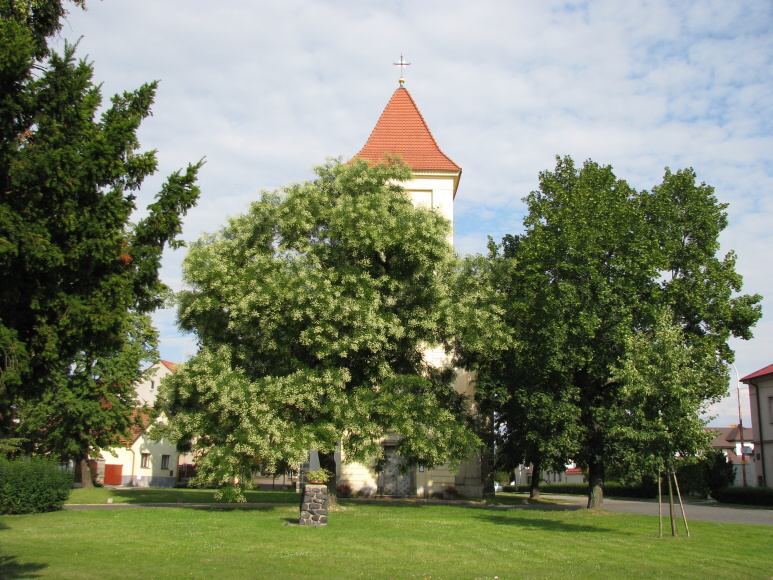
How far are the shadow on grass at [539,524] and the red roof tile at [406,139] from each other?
21184 millimetres

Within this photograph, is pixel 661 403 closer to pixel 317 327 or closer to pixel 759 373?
pixel 317 327

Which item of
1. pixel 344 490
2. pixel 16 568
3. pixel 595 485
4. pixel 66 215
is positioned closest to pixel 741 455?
pixel 595 485

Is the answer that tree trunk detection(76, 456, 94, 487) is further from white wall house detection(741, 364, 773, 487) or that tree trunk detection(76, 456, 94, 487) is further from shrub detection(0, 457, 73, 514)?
white wall house detection(741, 364, 773, 487)

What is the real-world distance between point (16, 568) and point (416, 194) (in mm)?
30934

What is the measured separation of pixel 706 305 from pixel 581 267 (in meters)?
5.83

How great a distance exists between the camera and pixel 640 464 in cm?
1919

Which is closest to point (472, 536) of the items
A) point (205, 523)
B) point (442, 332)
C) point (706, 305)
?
point (205, 523)

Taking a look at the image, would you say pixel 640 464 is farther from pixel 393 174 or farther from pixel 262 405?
pixel 393 174

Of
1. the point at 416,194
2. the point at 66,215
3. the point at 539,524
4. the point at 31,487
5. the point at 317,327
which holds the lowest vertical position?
the point at 539,524

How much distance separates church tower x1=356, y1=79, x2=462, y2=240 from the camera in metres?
40.4

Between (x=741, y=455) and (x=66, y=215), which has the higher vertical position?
(x=66, y=215)

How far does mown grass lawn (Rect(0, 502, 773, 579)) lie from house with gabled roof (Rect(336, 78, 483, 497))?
38.0 feet

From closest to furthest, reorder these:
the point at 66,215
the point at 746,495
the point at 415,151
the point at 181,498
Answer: the point at 66,215 < the point at 181,498 < the point at 746,495 < the point at 415,151

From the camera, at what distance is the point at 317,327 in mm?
23672
